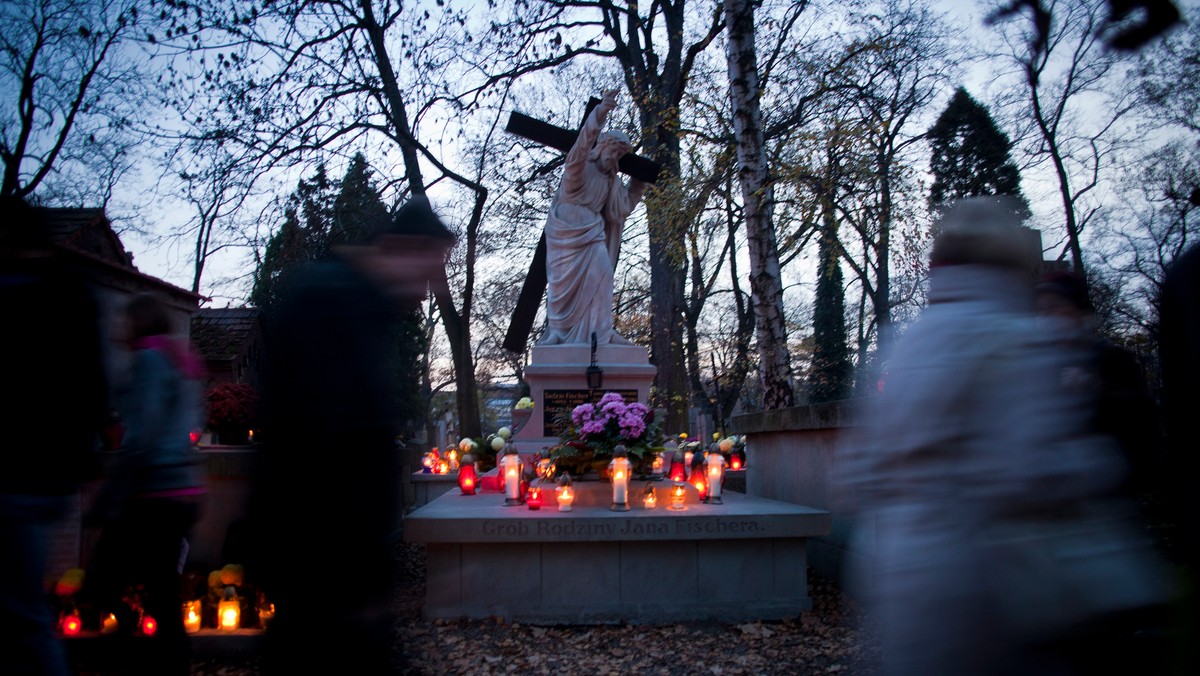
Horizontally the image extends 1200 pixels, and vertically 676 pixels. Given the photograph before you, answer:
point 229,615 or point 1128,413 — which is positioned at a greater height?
point 1128,413

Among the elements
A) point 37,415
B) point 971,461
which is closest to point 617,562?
point 37,415

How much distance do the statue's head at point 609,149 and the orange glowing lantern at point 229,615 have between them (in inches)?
254

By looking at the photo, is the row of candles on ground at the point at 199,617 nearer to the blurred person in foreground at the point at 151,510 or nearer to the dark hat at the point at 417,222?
the blurred person in foreground at the point at 151,510

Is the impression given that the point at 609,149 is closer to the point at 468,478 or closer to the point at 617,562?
the point at 468,478

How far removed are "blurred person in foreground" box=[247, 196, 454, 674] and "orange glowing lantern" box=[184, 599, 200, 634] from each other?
326 centimetres

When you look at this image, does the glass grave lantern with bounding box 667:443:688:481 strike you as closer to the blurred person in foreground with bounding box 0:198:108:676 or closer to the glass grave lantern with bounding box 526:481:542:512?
the glass grave lantern with bounding box 526:481:542:512

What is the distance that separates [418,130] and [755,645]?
1333 centimetres

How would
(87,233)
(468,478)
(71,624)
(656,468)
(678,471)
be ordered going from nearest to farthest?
(71,624) → (656,468) → (678,471) → (468,478) → (87,233)

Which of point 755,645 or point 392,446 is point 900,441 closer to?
point 392,446

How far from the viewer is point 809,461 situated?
23.9 ft

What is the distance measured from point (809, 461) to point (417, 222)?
17.8ft

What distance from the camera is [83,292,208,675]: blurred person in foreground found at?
3.16 meters

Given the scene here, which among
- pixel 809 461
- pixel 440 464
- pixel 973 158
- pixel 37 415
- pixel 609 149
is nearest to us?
pixel 37 415

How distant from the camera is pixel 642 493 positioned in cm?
678
